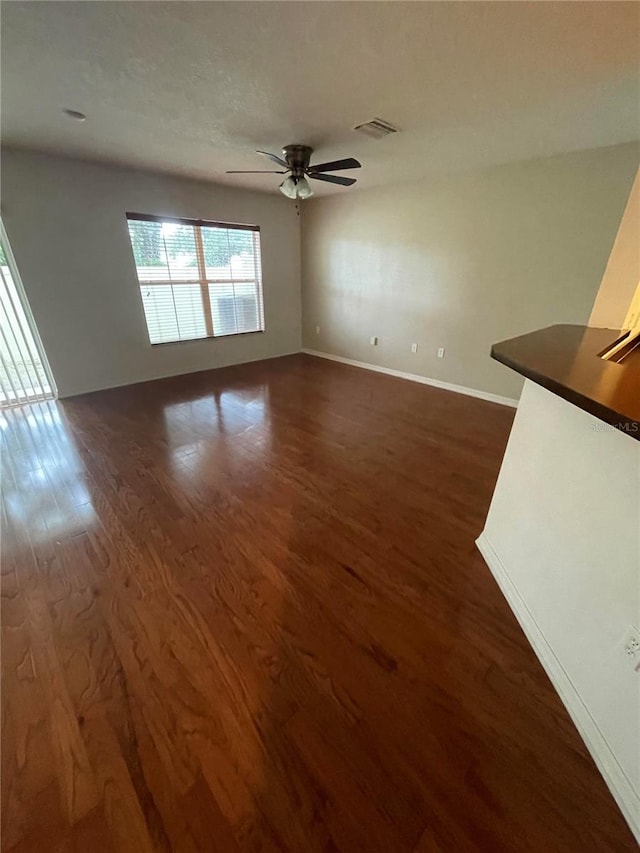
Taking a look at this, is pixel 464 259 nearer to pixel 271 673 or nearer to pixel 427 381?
pixel 427 381

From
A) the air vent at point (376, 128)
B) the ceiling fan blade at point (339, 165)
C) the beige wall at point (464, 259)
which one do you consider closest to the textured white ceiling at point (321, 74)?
the air vent at point (376, 128)

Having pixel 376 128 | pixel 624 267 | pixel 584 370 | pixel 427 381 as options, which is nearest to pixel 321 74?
pixel 376 128

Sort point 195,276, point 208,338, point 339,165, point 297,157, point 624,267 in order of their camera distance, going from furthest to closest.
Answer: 1. point 208,338
2. point 195,276
3. point 297,157
4. point 339,165
5. point 624,267

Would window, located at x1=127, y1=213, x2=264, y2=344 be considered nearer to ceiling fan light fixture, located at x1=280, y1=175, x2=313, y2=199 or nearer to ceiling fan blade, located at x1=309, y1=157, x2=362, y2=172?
ceiling fan light fixture, located at x1=280, y1=175, x2=313, y2=199

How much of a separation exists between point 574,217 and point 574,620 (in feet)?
11.3

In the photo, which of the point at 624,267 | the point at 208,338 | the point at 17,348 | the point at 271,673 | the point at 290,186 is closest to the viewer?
the point at 271,673

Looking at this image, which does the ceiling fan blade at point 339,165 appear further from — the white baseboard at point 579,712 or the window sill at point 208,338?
the white baseboard at point 579,712

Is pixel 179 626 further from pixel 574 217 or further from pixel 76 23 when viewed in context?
pixel 574 217

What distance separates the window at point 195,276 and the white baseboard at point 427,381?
1.42 meters

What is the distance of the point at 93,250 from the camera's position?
364 centimetres

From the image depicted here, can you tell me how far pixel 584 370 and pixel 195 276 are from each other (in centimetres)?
459

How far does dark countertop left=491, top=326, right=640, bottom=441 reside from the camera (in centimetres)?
76

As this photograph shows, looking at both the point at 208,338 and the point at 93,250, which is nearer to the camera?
the point at 93,250

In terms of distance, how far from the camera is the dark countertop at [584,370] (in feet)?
2.51
